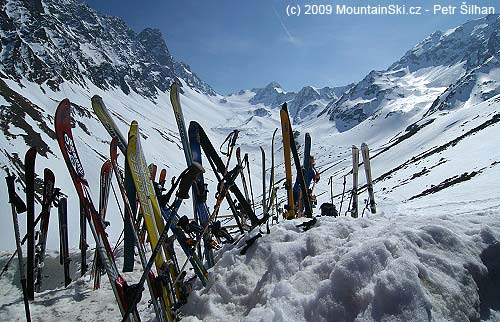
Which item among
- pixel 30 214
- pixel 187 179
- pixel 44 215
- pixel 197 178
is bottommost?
pixel 187 179

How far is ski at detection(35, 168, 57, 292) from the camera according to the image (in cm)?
793

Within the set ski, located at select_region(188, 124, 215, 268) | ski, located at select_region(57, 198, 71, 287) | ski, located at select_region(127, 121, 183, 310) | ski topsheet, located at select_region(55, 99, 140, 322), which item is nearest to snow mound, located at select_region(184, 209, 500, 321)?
ski, located at select_region(127, 121, 183, 310)

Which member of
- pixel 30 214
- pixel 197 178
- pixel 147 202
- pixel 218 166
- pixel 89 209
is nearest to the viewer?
pixel 89 209

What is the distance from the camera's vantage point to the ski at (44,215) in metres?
7.93

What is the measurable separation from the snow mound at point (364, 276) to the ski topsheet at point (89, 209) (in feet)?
3.02

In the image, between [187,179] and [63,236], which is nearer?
[187,179]

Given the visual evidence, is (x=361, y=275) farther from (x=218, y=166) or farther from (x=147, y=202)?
(x=218, y=166)

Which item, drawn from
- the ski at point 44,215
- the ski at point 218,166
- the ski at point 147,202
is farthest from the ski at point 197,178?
the ski at point 44,215

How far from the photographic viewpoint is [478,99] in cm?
16700

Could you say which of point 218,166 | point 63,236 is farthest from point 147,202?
point 63,236

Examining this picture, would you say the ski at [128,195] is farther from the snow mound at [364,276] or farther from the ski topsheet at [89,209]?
the snow mound at [364,276]

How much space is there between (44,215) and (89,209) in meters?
5.08

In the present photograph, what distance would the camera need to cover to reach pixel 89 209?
4211 mm

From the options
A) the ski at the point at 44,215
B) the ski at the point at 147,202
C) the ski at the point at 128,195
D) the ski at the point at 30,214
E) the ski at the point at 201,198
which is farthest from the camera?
the ski at the point at 44,215
